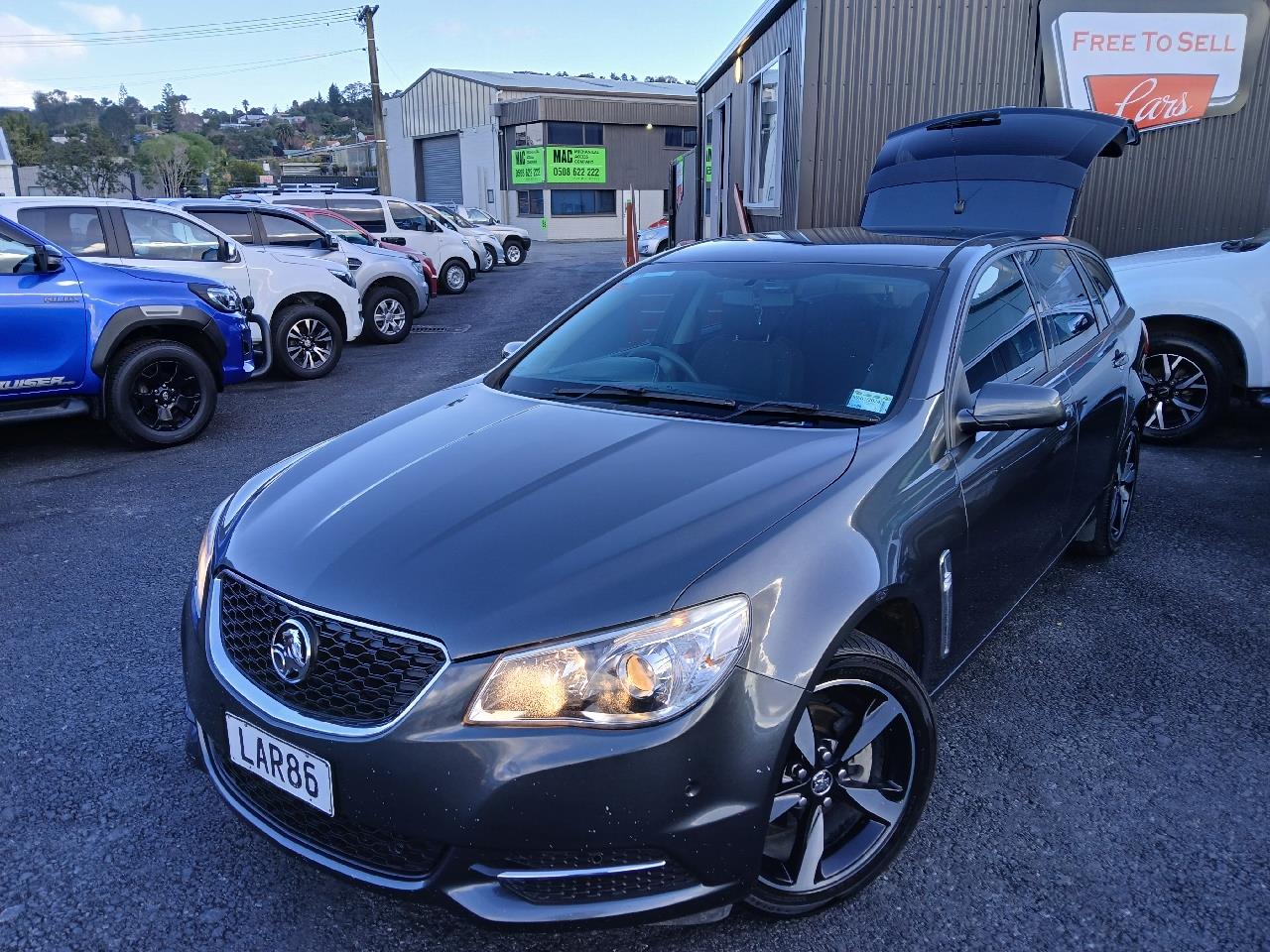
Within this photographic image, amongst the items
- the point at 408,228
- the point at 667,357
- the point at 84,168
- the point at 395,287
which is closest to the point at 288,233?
the point at 395,287

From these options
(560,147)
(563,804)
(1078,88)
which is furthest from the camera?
(560,147)

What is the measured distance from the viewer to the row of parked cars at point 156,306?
6348mm

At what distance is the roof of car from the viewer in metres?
3.39

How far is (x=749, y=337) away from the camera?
3281 millimetres

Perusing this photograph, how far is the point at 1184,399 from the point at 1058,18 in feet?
14.7

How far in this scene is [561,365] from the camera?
3.54 metres

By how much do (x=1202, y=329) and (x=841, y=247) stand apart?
14.5 feet

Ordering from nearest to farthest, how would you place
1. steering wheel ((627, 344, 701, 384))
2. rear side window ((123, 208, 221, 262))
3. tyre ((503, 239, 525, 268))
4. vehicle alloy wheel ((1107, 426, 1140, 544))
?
1. steering wheel ((627, 344, 701, 384))
2. vehicle alloy wheel ((1107, 426, 1140, 544))
3. rear side window ((123, 208, 221, 262))
4. tyre ((503, 239, 525, 268))

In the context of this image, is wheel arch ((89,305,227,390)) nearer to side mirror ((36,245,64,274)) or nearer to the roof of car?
side mirror ((36,245,64,274))

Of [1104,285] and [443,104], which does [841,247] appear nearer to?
[1104,285]

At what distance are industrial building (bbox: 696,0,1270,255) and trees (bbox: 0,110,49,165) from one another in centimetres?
5150

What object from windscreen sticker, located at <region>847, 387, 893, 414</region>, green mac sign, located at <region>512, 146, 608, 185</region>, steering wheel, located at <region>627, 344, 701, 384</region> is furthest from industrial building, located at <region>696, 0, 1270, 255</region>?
green mac sign, located at <region>512, 146, 608, 185</region>

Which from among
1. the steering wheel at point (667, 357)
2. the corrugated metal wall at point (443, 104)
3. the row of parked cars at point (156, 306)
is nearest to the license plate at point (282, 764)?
the steering wheel at point (667, 357)

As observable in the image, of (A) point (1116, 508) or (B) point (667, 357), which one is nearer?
(B) point (667, 357)
